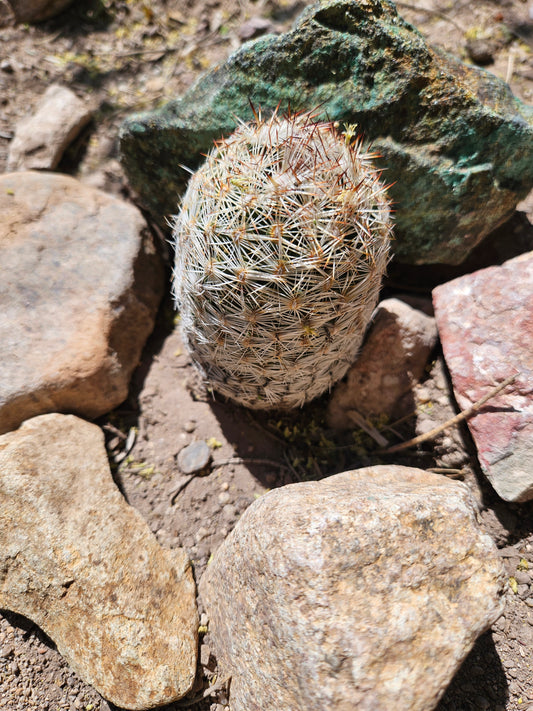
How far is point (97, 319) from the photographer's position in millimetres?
2674

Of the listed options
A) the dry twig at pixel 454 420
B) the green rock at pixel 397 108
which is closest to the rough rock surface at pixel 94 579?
the dry twig at pixel 454 420

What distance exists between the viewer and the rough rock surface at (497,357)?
86.9 inches

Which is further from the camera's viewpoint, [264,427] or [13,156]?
[13,156]

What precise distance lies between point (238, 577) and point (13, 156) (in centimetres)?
312

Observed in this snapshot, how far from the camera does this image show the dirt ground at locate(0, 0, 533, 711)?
214 centimetres

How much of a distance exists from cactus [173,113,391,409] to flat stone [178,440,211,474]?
2.38 feet

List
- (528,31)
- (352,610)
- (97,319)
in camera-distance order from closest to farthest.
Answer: (352,610) → (97,319) → (528,31)

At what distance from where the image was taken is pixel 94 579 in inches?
81.1

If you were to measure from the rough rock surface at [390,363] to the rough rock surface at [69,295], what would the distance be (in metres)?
1.28

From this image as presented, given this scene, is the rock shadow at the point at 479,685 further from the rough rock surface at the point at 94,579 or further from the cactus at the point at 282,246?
the cactus at the point at 282,246

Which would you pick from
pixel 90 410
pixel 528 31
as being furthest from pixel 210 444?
pixel 528 31

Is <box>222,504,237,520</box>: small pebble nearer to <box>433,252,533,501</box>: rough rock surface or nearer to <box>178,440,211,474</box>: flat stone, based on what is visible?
<box>178,440,211,474</box>: flat stone

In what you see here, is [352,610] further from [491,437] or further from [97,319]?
[97,319]

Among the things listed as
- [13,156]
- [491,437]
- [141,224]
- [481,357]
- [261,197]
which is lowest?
[491,437]
